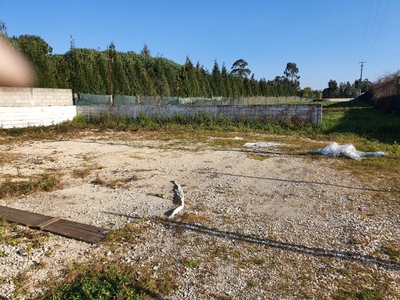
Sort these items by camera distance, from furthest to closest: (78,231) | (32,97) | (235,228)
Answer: (32,97) → (235,228) → (78,231)

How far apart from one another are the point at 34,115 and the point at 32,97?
0.74 metres

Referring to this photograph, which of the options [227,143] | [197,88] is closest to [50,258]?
[227,143]

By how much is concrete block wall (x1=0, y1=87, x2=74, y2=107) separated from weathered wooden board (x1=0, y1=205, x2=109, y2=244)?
921 cm

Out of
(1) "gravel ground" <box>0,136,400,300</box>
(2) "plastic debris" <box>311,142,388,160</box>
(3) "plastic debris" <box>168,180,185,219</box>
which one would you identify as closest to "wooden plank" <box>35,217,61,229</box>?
(1) "gravel ground" <box>0,136,400,300</box>

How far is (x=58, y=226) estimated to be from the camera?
311 cm

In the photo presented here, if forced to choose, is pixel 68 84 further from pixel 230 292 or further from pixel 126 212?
pixel 230 292

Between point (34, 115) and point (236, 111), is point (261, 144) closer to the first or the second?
point (236, 111)

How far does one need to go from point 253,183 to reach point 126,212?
2.19 meters

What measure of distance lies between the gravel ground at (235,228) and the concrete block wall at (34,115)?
20.2 ft

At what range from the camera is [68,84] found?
51.2 feet

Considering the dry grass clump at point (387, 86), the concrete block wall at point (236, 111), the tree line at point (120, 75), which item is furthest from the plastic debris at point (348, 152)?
the dry grass clump at point (387, 86)

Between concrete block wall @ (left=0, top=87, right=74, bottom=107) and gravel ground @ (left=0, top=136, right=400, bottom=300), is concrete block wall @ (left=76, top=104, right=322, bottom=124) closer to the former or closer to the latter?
concrete block wall @ (left=0, top=87, right=74, bottom=107)

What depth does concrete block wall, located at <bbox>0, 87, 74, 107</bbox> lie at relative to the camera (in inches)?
425

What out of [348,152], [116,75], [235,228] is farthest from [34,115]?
[348,152]
